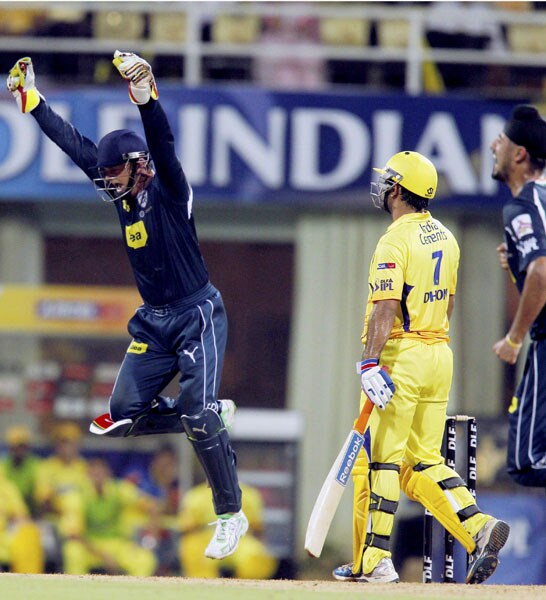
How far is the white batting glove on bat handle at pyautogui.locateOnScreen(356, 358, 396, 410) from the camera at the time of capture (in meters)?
6.49

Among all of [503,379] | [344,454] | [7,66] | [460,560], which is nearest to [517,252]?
[344,454]

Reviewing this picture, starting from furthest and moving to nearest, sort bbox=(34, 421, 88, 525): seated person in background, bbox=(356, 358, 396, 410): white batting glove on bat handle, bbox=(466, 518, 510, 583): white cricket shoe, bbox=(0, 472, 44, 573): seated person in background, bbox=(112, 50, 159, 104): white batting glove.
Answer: bbox=(34, 421, 88, 525): seated person in background
bbox=(0, 472, 44, 573): seated person in background
bbox=(466, 518, 510, 583): white cricket shoe
bbox=(356, 358, 396, 410): white batting glove on bat handle
bbox=(112, 50, 159, 104): white batting glove

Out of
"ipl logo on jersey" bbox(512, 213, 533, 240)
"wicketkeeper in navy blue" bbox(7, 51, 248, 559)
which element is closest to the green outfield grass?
"wicketkeeper in navy blue" bbox(7, 51, 248, 559)

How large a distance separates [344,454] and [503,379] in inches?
266

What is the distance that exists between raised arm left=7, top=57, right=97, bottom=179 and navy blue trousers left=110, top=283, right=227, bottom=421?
2.83ft

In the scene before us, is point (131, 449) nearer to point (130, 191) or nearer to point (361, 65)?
point (361, 65)

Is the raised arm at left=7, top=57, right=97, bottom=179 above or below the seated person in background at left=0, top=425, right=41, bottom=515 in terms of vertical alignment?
above

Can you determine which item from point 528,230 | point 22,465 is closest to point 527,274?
point 528,230

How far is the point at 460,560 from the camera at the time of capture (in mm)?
10195

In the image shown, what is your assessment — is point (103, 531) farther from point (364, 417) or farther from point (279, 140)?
point (364, 417)

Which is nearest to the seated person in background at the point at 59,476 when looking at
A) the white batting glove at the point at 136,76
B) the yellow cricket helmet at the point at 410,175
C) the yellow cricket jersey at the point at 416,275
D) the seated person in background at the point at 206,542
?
the seated person in background at the point at 206,542

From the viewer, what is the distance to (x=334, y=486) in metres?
6.94

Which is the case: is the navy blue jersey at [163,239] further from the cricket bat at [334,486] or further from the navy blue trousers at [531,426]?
the navy blue trousers at [531,426]

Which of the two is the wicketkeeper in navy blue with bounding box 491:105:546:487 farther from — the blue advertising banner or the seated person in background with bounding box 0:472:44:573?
the seated person in background with bounding box 0:472:44:573
